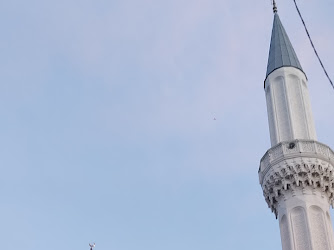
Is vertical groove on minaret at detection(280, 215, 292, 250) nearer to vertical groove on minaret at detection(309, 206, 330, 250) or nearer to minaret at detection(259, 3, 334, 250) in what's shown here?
minaret at detection(259, 3, 334, 250)

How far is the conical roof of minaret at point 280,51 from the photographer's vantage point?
87.8 feet

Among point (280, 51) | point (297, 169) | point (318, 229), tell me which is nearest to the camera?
point (318, 229)

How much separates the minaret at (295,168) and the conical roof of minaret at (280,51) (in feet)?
0.57

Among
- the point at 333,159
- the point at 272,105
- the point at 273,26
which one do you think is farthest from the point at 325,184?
the point at 273,26

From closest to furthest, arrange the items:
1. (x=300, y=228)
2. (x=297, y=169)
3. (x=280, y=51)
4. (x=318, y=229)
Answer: (x=318, y=229), (x=300, y=228), (x=297, y=169), (x=280, y=51)

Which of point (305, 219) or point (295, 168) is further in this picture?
point (295, 168)

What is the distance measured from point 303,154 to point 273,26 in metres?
7.60

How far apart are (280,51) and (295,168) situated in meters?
5.88

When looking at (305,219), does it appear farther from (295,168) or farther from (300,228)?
(295,168)

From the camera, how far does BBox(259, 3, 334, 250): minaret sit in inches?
892

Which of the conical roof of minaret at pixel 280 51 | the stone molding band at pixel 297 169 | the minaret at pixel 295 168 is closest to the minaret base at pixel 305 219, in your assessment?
the minaret at pixel 295 168

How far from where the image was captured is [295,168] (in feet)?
77.4

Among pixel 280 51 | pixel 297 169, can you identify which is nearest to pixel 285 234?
pixel 297 169

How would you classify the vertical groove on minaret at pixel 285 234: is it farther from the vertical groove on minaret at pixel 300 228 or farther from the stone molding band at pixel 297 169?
the stone molding band at pixel 297 169
